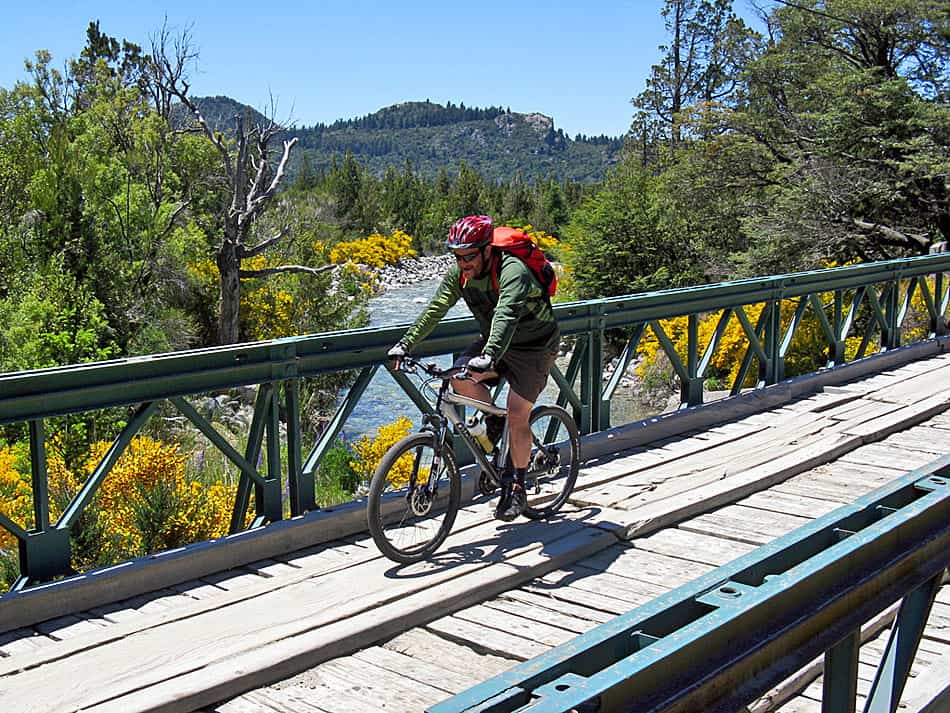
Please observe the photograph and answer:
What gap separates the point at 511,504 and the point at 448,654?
157 centimetres

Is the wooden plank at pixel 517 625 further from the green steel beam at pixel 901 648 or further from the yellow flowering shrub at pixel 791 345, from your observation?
the yellow flowering shrub at pixel 791 345

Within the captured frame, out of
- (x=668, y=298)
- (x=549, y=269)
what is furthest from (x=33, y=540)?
(x=668, y=298)

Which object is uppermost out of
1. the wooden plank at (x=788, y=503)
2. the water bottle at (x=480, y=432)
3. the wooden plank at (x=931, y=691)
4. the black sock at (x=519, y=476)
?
the water bottle at (x=480, y=432)

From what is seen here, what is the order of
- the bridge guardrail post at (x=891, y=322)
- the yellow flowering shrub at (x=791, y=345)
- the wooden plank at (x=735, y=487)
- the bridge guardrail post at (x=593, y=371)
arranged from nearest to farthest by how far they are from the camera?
the wooden plank at (x=735, y=487), the bridge guardrail post at (x=593, y=371), the bridge guardrail post at (x=891, y=322), the yellow flowering shrub at (x=791, y=345)

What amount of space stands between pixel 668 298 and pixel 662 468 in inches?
60.5

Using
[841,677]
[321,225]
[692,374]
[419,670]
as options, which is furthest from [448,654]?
[321,225]

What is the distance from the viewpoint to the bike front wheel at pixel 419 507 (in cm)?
542

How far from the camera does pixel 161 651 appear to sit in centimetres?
432

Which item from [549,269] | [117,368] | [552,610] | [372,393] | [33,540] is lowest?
[372,393]

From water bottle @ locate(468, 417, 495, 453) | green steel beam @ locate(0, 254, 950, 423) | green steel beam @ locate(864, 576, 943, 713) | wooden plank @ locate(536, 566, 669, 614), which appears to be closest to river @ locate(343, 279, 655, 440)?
green steel beam @ locate(0, 254, 950, 423)

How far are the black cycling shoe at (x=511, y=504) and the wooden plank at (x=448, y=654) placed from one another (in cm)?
132

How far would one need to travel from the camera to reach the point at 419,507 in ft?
18.2

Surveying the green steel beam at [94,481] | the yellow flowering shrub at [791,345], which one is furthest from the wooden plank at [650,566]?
the yellow flowering shrub at [791,345]

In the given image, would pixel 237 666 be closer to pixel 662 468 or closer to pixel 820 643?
pixel 820 643
